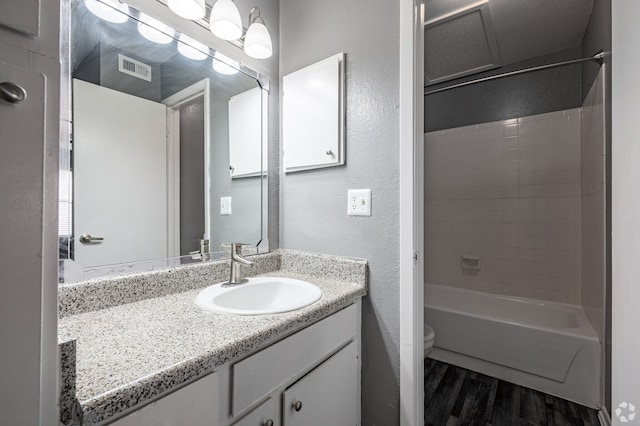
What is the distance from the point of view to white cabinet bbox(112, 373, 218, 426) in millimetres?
491

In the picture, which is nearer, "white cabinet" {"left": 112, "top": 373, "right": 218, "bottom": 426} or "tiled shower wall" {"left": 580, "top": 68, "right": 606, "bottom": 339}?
"white cabinet" {"left": 112, "top": 373, "right": 218, "bottom": 426}

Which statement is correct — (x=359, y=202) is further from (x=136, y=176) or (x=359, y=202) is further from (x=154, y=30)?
(x=154, y=30)

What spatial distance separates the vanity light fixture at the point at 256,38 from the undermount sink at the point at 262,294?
1.03 metres

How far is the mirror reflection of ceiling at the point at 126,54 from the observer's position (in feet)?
2.75

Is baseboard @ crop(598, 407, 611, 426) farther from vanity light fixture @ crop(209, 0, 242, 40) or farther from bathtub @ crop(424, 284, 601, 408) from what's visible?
vanity light fixture @ crop(209, 0, 242, 40)

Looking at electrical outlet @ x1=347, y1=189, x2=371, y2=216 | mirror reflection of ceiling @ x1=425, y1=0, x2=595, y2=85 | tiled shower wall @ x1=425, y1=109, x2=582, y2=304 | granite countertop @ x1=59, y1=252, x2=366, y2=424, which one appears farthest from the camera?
tiled shower wall @ x1=425, y1=109, x2=582, y2=304

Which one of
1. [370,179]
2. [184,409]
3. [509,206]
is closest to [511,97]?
[509,206]

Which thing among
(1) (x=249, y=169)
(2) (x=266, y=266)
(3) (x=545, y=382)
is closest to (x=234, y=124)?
(1) (x=249, y=169)

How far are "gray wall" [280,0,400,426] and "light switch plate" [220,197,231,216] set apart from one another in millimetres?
387

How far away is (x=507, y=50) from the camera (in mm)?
2143

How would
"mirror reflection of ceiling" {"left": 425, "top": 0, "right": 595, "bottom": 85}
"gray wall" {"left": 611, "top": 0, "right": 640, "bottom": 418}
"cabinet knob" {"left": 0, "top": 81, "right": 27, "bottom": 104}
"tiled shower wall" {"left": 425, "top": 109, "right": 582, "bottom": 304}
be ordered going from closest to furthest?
"cabinet knob" {"left": 0, "top": 81, "right": 27, "bottom": 104}
"gray wall" {"left": 611, "top": 0, "right": 640, "bottom": 418}
"mirror reflection of ceiling" {"left": 425, "top": 0, "right": 595, "bottom": 85}
"tiled shower wall" {"left": 425, "top": 109, "right": 582, "bottom": 304}

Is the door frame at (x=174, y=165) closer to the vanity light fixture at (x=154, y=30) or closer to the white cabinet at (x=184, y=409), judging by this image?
the vanity light fixture at (x=154, y=30)

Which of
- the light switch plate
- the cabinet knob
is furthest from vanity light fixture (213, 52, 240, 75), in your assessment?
the cabinet knob

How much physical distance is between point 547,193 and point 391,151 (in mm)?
1851
